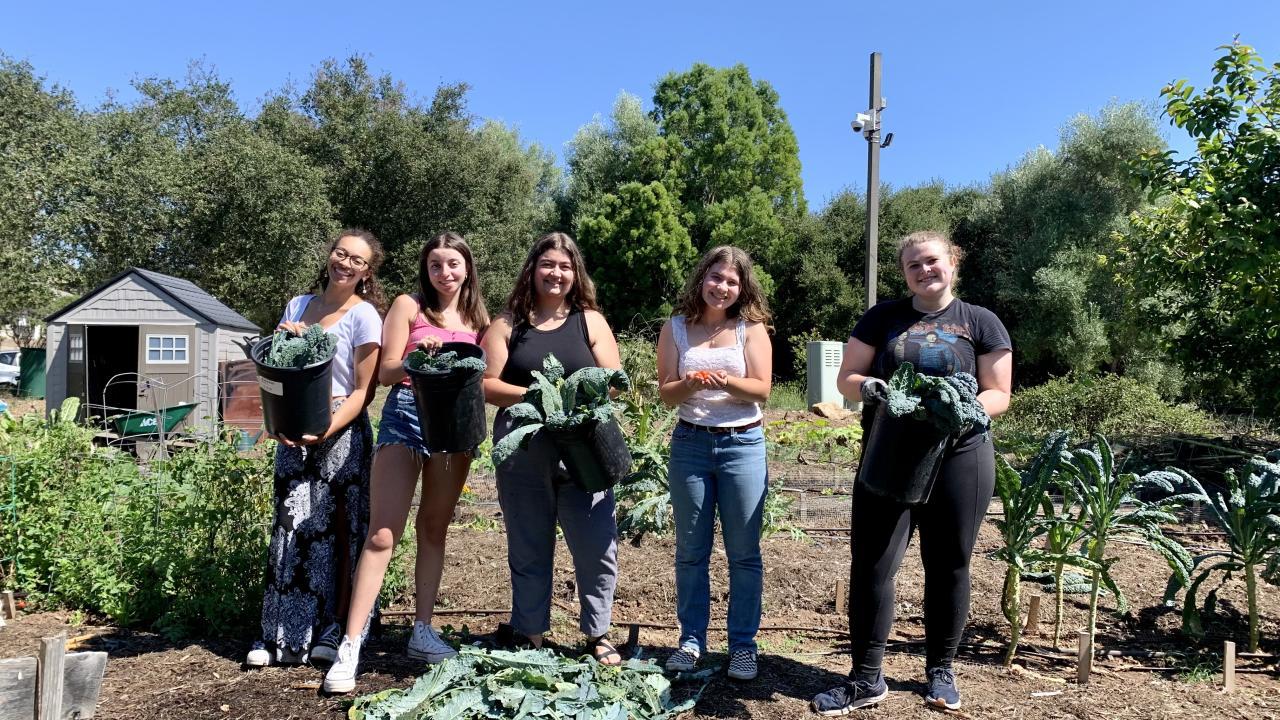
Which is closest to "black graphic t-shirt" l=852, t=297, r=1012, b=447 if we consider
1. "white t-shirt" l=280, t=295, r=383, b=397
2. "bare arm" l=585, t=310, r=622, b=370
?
"bare arm" l=585, t=310, r=622, b=370

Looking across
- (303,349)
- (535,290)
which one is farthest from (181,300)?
(535,290)

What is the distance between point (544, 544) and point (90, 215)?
18.0 metres

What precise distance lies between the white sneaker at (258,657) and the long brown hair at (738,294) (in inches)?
74.4

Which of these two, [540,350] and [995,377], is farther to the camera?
[540,350]

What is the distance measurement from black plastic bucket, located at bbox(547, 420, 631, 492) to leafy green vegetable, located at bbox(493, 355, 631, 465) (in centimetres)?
4

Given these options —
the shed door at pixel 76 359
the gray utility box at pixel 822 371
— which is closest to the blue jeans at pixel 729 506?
the gray utility box at pixel 822 371

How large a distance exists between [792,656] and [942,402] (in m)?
1.33

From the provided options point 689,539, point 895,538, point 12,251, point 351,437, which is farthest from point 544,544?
point 12,251

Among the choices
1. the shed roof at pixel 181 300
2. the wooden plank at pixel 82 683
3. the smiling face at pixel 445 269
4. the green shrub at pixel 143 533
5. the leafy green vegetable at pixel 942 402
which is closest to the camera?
the wooden plank at pixel 82 683

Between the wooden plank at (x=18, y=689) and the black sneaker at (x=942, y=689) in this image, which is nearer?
the wooden plank at (x=18, y=689)

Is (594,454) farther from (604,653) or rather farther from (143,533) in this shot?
(143,533)

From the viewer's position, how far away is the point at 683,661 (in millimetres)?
2738

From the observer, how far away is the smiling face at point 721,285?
2.75 m

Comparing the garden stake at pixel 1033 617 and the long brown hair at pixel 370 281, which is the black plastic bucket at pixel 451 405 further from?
the garden stake at pixel 1033 617
